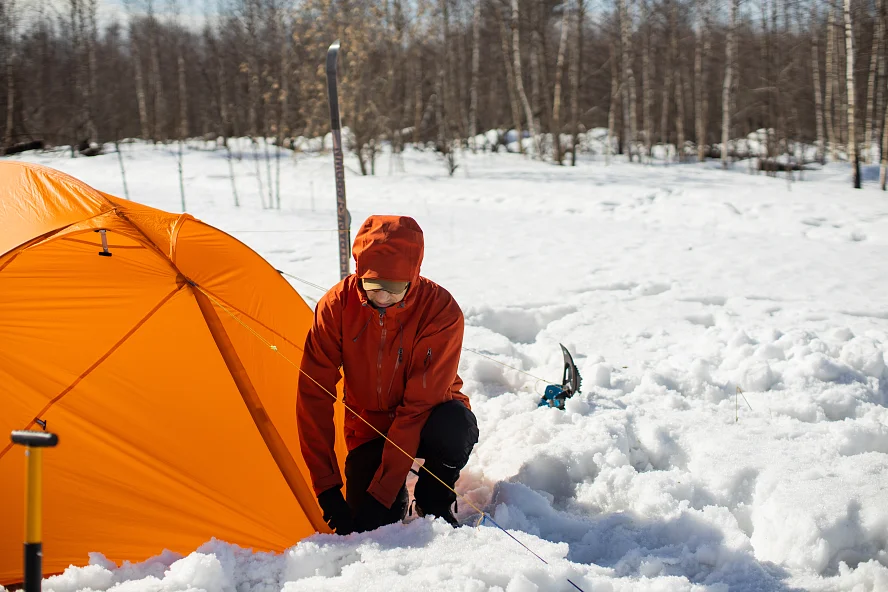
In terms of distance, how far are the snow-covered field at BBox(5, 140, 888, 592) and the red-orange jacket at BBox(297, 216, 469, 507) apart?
11.3 inches

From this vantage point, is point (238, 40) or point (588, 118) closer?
point (238, 40)

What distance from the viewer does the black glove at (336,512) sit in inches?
99.7

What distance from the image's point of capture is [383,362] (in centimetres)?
266

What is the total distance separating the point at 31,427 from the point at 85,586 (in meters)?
0.63

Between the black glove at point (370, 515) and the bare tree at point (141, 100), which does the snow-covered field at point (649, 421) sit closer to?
the black glove at point (370, 515)

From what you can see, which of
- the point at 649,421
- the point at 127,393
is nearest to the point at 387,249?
the point at 127,393

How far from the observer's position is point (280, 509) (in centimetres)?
259

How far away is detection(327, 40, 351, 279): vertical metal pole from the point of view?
12.8 ft

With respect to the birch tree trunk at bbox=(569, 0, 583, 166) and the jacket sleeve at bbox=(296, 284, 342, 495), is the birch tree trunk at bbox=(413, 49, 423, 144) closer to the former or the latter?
the birch tree trunk at bbox=(569, 0, 583, 166)

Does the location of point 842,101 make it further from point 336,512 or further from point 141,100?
point 336,512

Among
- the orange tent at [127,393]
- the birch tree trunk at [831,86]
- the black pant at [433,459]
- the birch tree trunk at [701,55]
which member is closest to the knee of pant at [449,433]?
the black pant at [433,459]

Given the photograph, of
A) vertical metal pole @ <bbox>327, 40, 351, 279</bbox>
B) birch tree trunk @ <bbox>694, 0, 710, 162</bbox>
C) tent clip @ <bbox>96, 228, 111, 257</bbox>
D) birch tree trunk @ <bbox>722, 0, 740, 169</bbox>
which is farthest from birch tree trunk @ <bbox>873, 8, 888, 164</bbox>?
tent clip @ <bbox>96, 228, 111, 257</bbox>

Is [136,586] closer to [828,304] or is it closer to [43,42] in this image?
[828,304]

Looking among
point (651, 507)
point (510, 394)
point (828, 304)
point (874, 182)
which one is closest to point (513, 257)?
point (828, 304)
